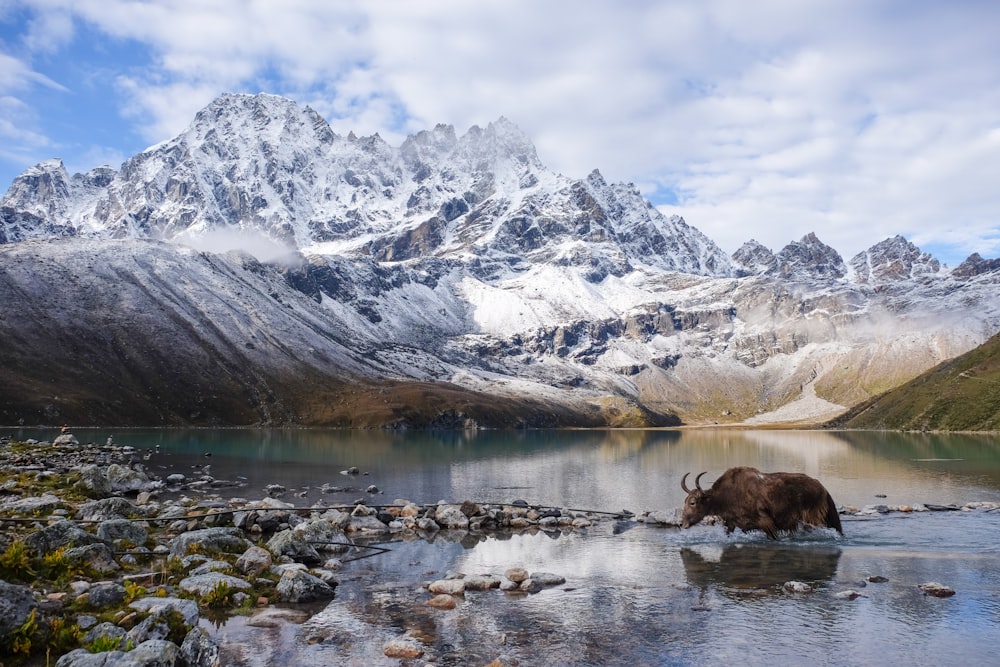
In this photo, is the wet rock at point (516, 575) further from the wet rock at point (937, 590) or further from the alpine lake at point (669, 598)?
the wet rock at point (937, 590)

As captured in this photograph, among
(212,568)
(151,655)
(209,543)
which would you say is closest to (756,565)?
(212,568)

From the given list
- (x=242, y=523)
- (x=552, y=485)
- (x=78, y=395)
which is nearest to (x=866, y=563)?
(x=242, y=523)

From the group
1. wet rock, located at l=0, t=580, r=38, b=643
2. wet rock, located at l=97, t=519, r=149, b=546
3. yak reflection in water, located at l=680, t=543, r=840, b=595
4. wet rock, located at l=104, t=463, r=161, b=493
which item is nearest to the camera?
wet rock, located at l=0, t=580, r=38, b=643

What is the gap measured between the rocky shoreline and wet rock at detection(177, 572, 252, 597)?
0.05m

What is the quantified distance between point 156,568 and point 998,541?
35962 mm

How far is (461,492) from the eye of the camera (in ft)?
185

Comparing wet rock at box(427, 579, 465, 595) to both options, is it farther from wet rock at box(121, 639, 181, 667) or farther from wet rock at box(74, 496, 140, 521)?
wet rock at box(74, 496, 140, 521)

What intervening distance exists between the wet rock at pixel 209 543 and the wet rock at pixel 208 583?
364cm

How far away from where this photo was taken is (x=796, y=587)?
2327 cm

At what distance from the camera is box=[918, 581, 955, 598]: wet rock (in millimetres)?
22422

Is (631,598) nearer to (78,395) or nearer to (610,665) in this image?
(610,665)

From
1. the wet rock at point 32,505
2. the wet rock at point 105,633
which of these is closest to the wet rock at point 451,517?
the wet rock at point 32,505

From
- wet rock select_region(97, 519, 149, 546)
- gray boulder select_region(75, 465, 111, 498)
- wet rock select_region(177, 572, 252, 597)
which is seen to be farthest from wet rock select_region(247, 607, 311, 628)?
gray boulder select_region(75, 465, 111, 498)

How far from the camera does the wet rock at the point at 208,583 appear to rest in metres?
21.3
